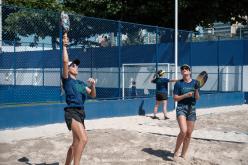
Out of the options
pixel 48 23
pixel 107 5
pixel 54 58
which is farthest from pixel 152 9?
pixel 48 23

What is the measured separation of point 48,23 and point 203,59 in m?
9.03

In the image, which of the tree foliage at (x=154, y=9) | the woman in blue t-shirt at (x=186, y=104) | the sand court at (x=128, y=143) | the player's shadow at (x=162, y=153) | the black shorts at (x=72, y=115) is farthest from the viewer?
the tree foliage at (x=154, y=9)

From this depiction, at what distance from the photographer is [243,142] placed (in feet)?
30.6

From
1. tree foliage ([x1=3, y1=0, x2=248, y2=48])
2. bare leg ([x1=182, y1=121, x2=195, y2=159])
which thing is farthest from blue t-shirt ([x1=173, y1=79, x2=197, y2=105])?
tree foliage ([x1=3, y1=0, x2=248, y2=48])

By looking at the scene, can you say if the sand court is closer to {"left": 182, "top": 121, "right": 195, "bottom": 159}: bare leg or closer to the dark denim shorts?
{"left": 182, "top": 121, "right": 195, "bottom": 159}: bare leg

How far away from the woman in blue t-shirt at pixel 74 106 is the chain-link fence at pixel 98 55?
29.7 feet

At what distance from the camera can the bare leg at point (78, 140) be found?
20.6 ft

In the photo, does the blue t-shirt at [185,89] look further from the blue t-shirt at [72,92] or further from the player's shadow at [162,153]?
the blue t-shirt at [72,92]

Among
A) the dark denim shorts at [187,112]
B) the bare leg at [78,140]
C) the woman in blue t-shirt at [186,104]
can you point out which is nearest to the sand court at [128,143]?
the woman in blue t-shirt at [186,104]

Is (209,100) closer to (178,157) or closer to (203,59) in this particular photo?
(203,59)

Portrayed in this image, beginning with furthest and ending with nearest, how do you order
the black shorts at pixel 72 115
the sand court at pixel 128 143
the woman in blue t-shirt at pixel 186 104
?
the sand court at pixel 128 143
the woman in blue t-shirt at pixel 186 104
the black shorts at pixel 72 115

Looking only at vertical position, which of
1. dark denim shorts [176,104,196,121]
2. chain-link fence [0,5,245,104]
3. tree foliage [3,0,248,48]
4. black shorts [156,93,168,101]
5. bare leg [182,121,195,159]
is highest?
tree foliage [3,0,248,48]

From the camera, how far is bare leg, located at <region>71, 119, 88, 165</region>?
20.6 feet

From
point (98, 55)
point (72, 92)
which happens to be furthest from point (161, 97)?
point (72, 92)
